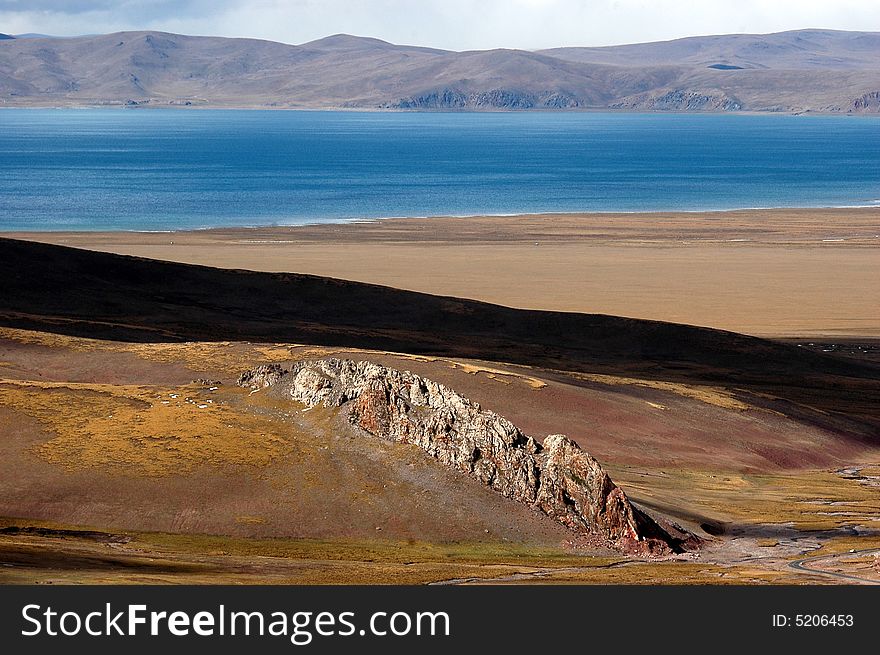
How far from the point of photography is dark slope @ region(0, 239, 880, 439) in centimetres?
6762

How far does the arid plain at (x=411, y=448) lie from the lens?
35.3 meters

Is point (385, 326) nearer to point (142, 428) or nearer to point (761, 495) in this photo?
point (761, 495)

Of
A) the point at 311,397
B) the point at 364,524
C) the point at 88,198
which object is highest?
the point at 88,198

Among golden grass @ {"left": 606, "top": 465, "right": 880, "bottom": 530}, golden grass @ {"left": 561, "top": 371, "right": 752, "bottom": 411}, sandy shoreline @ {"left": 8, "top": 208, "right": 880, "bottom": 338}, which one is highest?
sandy shoreline @ {"left": 8, "top": 208, "right": 880, "bottom": 338}

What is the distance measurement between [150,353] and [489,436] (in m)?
24.1

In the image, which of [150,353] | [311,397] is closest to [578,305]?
[150,353]

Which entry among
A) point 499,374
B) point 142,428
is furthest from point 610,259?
point 142,428

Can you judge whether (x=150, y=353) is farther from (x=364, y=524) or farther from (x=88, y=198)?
(x=88, y=198)

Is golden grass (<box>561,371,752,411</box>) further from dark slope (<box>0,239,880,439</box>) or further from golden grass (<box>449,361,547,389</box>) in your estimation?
golden grass (<box>449,361,547,389</box>)

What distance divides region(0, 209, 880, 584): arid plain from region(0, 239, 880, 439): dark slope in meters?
0.26

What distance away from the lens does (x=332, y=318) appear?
80750 millimetres

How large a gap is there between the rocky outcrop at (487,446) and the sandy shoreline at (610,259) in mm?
47546

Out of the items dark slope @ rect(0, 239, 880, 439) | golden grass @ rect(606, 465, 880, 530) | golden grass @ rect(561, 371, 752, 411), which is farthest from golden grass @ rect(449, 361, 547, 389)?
dark slope @ rect(0, 239, 880, 439)

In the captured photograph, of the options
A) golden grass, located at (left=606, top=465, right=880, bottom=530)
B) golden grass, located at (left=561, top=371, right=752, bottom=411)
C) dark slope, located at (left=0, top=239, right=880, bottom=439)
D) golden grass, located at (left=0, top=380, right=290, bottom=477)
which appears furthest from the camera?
dark slope, located at (left=0, top=239, right=880, bottom=439)
